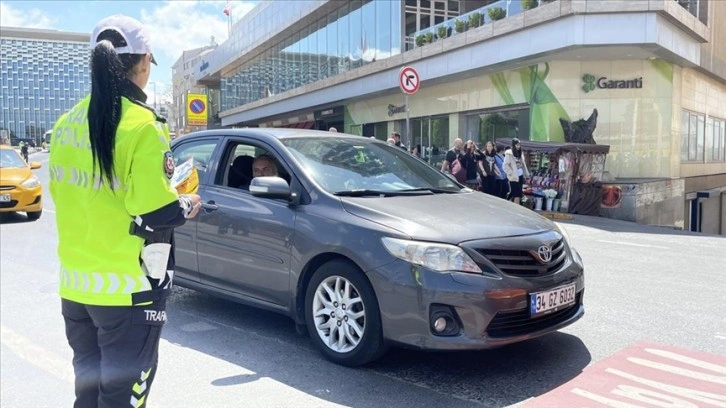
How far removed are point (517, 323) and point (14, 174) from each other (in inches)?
470

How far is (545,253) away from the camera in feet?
13.0

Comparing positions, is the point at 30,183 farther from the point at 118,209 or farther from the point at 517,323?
the point at 118,209

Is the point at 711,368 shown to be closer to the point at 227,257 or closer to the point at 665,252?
the point at 227,257

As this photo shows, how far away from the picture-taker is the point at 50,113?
108m

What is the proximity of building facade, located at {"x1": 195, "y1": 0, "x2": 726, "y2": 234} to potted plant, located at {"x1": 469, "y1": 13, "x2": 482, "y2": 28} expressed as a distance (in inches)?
2.2

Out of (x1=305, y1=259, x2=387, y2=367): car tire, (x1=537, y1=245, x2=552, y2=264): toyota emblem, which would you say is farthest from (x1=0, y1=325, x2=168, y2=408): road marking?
(x1=537, y1=245, x2=552, y2=264): toyota emblem

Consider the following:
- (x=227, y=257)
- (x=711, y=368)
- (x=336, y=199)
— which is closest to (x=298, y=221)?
(x=336, y=199)

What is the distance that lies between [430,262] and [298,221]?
3.72 feet

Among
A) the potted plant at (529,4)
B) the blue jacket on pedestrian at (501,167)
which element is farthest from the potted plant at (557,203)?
the potted plant at (529,4)

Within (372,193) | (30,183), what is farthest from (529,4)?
(372,193)

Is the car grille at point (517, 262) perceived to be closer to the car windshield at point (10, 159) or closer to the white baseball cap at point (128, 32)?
the white baseball cap at point (128, 32)

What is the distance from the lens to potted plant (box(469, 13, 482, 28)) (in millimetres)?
19880

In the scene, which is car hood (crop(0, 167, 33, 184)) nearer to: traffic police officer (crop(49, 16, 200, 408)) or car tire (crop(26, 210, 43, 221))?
car tire (crop(26, 210, 43, 221))

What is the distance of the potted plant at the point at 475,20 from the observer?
19880 millimetres
